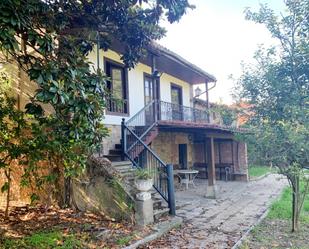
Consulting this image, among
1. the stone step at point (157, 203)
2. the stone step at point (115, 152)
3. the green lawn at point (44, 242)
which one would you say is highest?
the stone step at point (115, 152)

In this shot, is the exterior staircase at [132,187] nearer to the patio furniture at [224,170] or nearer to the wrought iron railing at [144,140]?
the wrought iron railing at [144,140]

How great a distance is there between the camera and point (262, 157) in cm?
701

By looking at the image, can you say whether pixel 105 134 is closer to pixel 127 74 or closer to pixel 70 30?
pixel 70 30

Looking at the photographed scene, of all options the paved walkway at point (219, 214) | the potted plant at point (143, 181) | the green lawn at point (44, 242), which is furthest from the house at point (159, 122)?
the green lawn at point (44, 242)

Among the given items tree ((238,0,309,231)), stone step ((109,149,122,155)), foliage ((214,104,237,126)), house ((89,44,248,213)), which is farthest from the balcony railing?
tree ((238,0,309,231))

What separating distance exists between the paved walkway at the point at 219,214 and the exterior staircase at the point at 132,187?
637 millimetres

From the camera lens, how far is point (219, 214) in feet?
28.2

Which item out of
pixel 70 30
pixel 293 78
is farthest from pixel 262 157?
pixel 70 30

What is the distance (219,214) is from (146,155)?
3.91 metres

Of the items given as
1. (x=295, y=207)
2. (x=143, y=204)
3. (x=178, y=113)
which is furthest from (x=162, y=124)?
(x=295, y=207)

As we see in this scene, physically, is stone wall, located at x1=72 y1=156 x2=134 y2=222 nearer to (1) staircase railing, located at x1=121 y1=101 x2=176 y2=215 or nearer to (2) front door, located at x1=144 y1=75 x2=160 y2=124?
(1) staircase railing, located at x1=121 y1=101 x2=176 y2=215

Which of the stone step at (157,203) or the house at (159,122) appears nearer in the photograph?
the stone step at (157,203)

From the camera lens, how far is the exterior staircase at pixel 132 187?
23.3 feet

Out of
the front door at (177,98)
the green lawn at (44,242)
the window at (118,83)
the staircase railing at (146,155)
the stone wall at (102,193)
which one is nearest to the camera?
the green lawn at (44,242)
